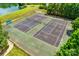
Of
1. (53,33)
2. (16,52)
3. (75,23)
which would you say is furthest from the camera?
(53,33)

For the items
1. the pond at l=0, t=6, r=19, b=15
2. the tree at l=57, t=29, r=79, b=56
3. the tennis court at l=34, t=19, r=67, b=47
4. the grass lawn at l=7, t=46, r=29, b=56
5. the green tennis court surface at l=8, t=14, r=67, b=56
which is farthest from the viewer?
the tennis court at l=34, t=19, r=67, b=47

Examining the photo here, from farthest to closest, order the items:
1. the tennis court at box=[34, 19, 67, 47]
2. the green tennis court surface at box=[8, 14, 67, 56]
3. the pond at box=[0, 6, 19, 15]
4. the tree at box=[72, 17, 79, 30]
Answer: the tennis court at box=[34, 19, 67, 47] < the tree at box=[72, 17, 79, 30] < the green tennis court surface at box=[8, 14, 67, 56] < the pond at box=[0, 6, 19, 15]

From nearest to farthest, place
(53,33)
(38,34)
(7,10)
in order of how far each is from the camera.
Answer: (7,10) < (53,33) < (38,34)

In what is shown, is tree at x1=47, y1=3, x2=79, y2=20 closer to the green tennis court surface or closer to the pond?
the green tennis court surface

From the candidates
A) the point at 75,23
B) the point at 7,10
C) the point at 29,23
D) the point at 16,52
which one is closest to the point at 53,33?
the point at 75,23

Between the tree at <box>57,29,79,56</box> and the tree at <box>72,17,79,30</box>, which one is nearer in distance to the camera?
the tree at <box>57,29,79,56</box>

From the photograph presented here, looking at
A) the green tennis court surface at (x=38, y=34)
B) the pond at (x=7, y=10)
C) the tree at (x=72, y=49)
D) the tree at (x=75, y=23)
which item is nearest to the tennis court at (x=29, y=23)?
the green tennis court surface at (x=38, y=34)

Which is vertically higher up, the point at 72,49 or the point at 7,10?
the point at 7,10

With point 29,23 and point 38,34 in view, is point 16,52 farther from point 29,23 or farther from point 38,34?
point 29,23

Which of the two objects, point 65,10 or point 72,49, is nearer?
point 72,49

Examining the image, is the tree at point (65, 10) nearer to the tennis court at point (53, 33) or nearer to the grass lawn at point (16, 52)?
the tennis court at point (53, 33)

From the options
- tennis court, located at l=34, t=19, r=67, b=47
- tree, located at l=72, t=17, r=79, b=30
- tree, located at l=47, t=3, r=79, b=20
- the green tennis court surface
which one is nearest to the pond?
the green tennis court surface
